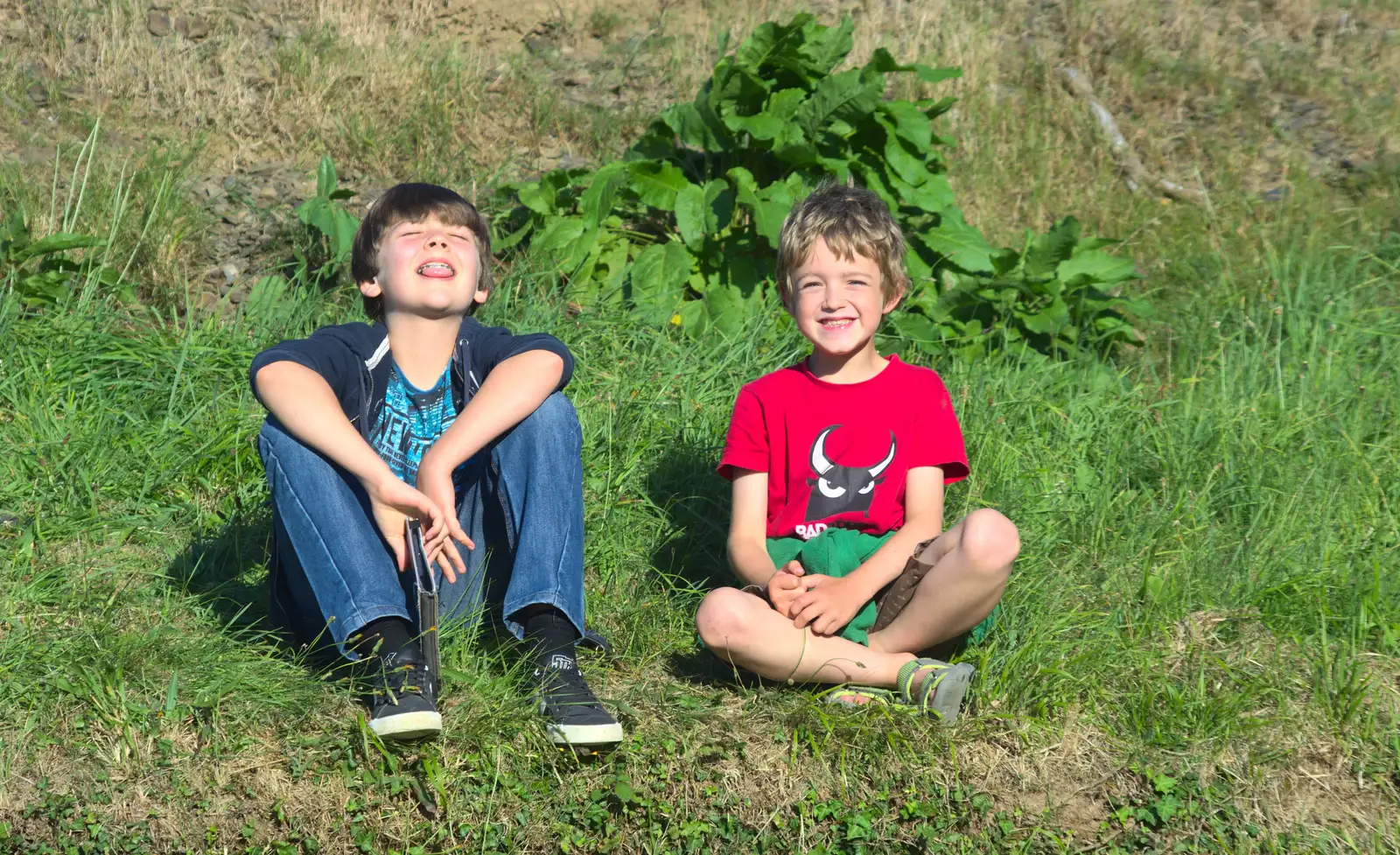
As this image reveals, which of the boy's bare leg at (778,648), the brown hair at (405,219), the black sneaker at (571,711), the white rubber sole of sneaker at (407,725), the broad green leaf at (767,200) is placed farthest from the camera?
the broad green leaf at (767,200)

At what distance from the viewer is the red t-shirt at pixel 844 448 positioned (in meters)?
2.99

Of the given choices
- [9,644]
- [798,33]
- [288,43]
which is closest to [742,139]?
[798,33]

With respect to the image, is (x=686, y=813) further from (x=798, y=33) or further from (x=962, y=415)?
(x=798, y=33)

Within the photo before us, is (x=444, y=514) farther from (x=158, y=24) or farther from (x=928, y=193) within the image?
(x=158, y=24)

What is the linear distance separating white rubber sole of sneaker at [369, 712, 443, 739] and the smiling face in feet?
4.08

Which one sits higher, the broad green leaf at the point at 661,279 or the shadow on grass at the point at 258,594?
the broad green leaf at the point at 661,279

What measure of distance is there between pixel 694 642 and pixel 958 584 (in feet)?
2.71

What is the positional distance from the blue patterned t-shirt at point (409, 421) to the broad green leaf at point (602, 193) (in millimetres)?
1798

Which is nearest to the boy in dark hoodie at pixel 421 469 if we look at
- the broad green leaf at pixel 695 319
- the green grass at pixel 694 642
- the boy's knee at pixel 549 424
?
the boy's knee at pixel 549 424

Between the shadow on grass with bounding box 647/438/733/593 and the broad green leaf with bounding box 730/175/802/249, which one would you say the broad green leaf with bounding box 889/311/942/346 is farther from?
the shadow on grass with bounding box 647/438/733/593

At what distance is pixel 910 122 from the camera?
4.68 m

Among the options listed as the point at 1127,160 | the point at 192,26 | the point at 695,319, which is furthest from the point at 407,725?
the point at 1127,160

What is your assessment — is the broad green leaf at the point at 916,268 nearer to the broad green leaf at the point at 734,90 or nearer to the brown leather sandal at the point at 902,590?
the broad green leaf at the point at 734,90

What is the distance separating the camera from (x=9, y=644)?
283cm
